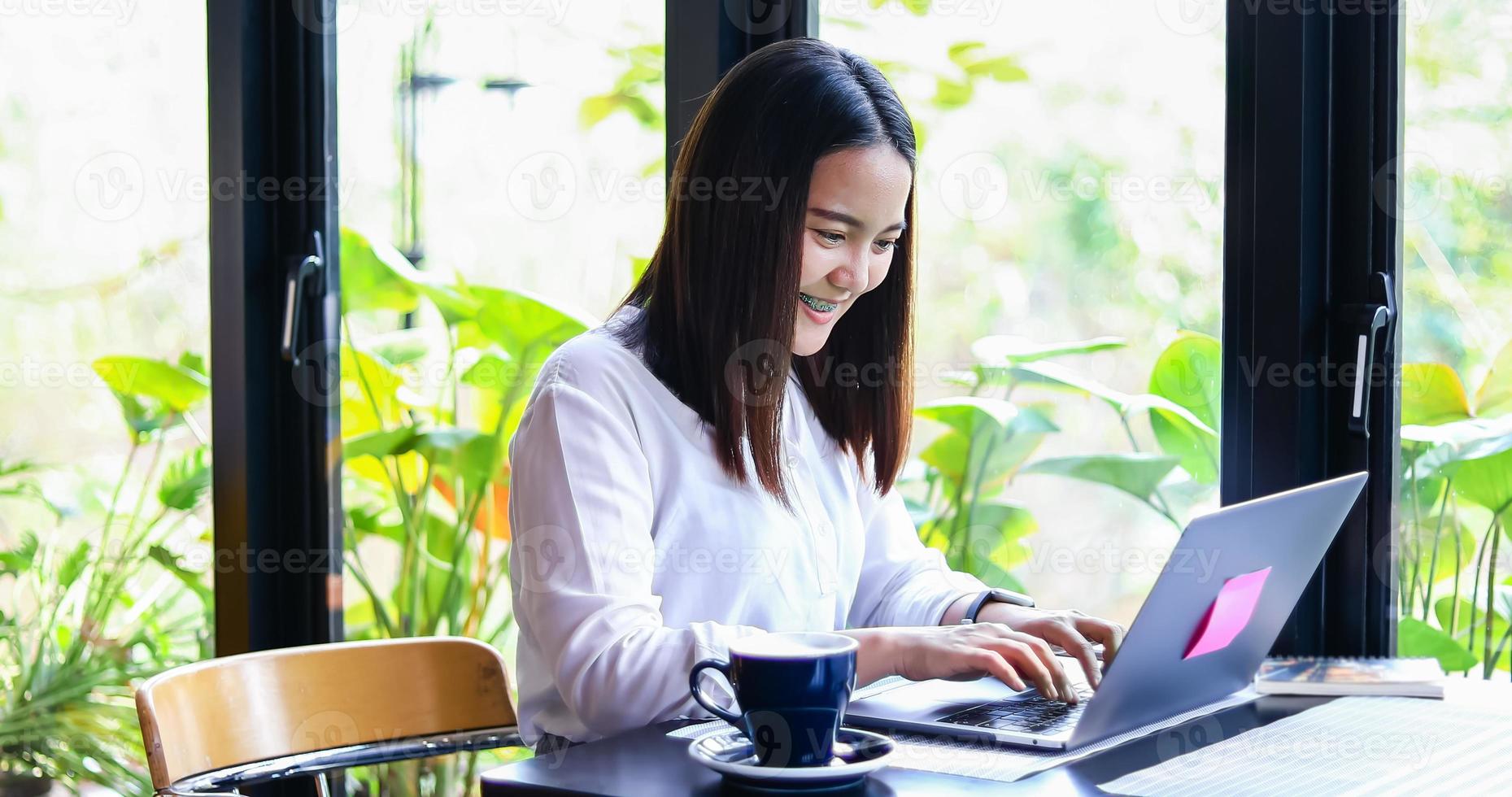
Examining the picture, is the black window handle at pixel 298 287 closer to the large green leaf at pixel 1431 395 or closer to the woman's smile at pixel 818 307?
the woman's smile at pixel 818 307

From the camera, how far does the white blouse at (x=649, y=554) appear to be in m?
1.18

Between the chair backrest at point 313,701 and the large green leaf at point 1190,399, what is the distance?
2.84 ft

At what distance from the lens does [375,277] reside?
2.38 metres

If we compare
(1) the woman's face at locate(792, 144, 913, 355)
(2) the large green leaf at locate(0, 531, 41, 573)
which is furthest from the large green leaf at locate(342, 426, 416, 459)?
(1) the woman's face at locate(792, 144, 913, 355)

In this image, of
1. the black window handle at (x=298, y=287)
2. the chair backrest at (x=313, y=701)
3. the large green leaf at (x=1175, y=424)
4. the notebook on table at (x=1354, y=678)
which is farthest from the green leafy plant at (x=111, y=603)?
the notebook on table at (x=1354, y=678)

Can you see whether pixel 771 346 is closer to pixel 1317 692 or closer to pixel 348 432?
pixel 1317 692

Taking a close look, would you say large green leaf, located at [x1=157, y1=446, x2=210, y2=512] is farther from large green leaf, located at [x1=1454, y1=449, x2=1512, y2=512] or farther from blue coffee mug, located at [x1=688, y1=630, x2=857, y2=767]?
large green leaf, located at [x1=1454, y1=449, x2=1512, y2=512]

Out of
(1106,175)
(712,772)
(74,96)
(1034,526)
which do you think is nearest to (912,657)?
(712,772)

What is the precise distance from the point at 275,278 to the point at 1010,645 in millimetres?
1736

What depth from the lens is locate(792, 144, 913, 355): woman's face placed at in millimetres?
1385

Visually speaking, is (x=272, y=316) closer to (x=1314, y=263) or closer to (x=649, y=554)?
(x=649, y=554)

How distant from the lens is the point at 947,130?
190 cm

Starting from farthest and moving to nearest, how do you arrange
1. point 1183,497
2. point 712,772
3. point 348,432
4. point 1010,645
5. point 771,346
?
point 348,432 < point 1183,497 < point 771,346 < point 1010,645 < point 712,772

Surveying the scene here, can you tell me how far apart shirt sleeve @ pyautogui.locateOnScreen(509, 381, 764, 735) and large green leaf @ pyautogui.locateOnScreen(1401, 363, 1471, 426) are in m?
0.92
